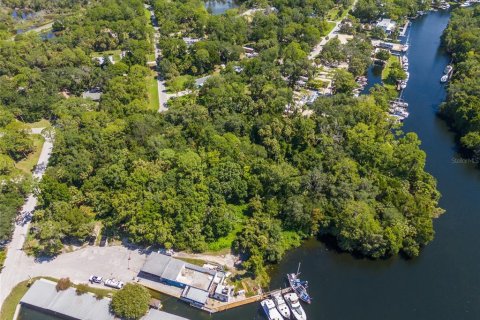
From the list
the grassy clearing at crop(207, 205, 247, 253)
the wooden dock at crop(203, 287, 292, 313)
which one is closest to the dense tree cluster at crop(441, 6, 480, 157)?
the grassy clearing at crop(207, 205, 247, 253)

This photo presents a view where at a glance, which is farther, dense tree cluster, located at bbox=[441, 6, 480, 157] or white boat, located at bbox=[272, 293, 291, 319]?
dense tree cluster, located at bbox=[441, 6, 480, 157]

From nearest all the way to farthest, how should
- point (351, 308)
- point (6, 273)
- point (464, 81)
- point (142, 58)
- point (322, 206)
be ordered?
point (351, 308) < point (6, 273) < point (322, 206) < point (464, 81) < point (142, 58)

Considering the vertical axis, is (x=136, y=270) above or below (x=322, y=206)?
below

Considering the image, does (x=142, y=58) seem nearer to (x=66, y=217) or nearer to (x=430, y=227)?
(x=66, y=217)

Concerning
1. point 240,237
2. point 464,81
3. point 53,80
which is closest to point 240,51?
point 53,80

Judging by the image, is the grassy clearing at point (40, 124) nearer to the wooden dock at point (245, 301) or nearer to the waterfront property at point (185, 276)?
the waterfront property at point (185, 276)

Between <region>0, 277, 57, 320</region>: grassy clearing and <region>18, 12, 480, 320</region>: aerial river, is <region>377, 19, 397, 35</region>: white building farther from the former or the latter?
<region>0, 277, 57, 320</region>: grassy clearing
